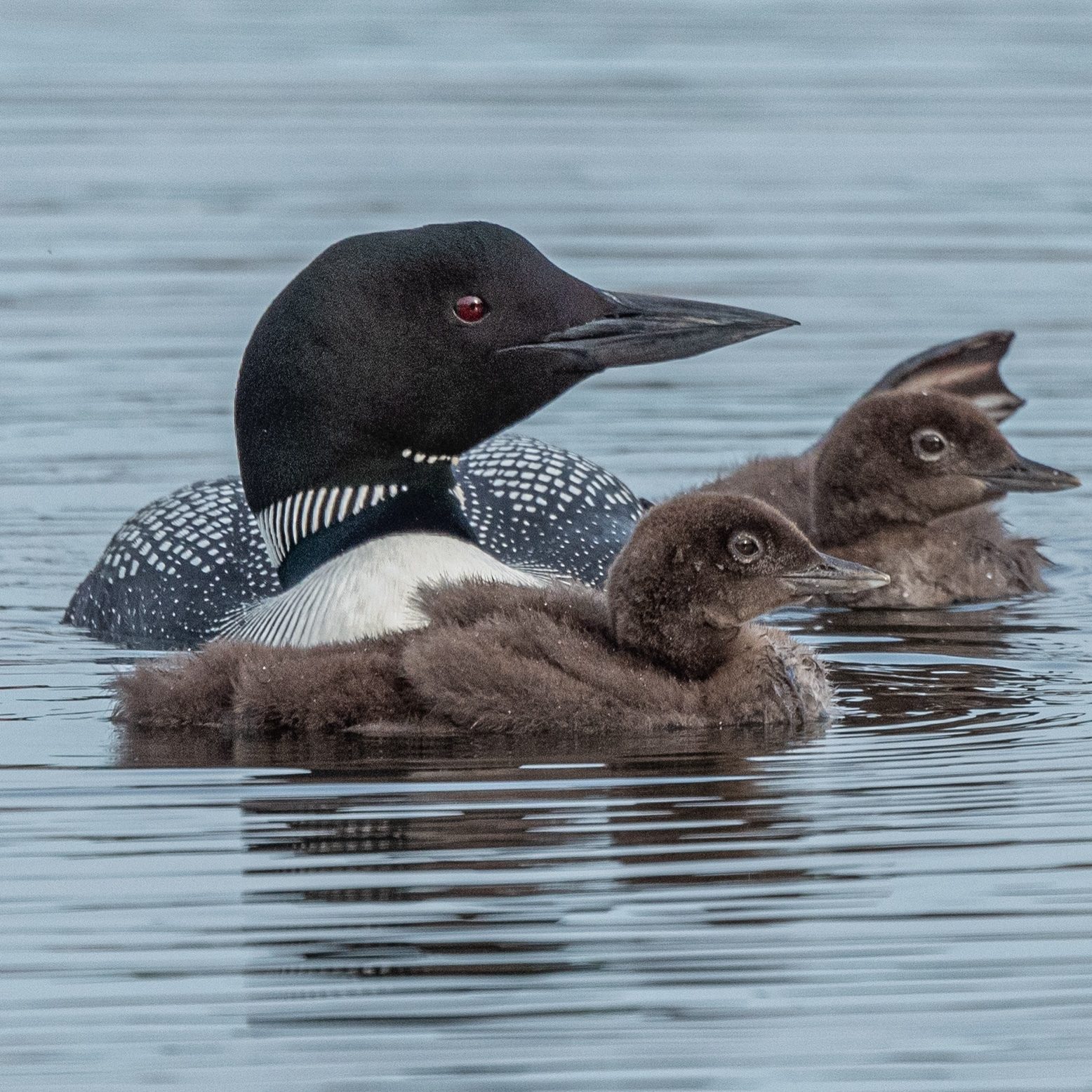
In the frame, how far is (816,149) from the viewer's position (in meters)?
15.2

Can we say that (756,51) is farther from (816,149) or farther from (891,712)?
(891,712)

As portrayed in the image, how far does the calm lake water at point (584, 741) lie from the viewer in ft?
14.7

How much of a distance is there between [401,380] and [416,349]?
8cm

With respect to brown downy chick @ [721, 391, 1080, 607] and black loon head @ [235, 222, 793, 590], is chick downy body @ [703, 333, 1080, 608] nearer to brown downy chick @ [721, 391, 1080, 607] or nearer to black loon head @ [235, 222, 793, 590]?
brown downy chick @ [721, 391, 1080, 607]

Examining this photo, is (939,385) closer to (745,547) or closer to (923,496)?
(923,496)

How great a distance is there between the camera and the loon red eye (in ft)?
21.8

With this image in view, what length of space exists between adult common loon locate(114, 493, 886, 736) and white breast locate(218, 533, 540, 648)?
0.13 m

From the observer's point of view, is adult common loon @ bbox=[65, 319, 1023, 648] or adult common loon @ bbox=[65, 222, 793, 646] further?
adult common loon @ bbox=[65, 319, 1023, 648]

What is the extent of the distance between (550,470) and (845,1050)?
12.5 ft

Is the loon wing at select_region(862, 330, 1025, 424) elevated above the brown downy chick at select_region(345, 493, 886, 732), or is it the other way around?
the loon wing at select_region(862, 330, 1025, 424)

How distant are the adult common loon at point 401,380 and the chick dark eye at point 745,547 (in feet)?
2.03

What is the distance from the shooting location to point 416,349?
21.9ft

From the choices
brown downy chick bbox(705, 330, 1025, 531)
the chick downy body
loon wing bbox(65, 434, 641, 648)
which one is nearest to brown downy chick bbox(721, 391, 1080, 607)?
the chick downy body

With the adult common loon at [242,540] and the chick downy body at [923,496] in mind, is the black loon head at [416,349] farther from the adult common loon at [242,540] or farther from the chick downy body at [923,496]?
the chick downy body at [923,496]
